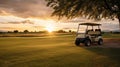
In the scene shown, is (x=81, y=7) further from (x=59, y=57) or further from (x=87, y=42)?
(x=59, y=57)

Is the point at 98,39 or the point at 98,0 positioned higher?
the point at 98,0

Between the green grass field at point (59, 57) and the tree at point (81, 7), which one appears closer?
the green grass field at point (59, 57)

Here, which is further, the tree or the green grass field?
the tree

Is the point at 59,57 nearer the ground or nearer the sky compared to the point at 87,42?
nearer the ground

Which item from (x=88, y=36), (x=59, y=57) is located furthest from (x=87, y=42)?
(x=59, y=57)

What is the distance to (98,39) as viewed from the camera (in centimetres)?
3067

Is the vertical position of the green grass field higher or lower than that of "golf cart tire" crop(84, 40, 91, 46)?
lower

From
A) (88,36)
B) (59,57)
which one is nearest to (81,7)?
(88,36)

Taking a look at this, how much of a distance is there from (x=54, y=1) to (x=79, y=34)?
686 centimetres

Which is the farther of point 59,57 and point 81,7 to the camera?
point 81,7

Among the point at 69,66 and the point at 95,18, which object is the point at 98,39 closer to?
the point at 95,18

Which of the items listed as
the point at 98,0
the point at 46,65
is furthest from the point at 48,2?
the point at 46,65

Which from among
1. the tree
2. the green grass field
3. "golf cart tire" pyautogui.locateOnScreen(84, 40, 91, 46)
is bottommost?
the green grass field

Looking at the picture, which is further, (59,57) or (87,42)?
(87,42)
